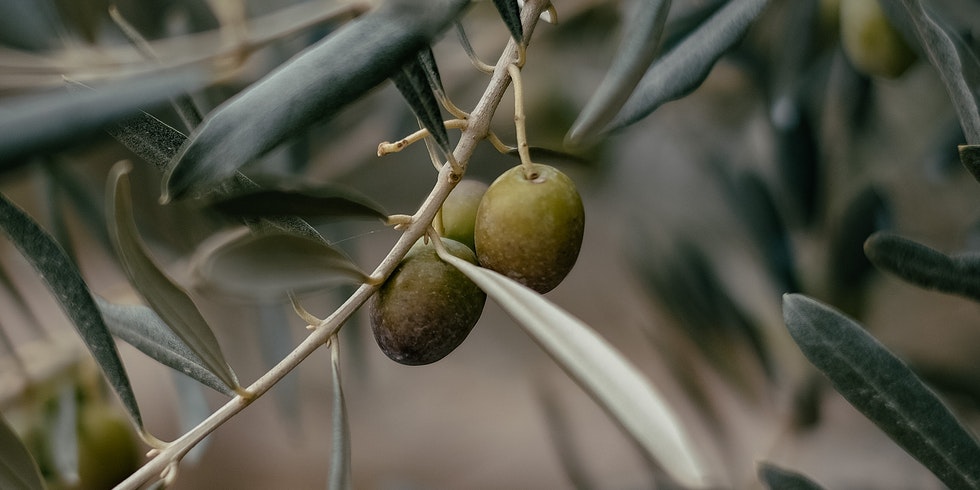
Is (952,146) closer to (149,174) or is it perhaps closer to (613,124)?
(613,124)

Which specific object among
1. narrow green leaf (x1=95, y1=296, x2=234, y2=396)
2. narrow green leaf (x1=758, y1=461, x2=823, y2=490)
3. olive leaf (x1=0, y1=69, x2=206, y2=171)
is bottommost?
narrow green leaf (x1=758, y1=461, x2=823, y2=490)

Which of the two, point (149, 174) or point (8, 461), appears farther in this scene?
point (149, 174)

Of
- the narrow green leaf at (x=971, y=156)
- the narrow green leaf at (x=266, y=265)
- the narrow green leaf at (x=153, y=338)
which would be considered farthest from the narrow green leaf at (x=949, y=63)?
the narrow green leaf at (x=153, y=338)

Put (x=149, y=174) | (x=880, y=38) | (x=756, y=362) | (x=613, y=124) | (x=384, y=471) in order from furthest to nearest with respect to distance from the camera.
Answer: (x=384, y=471) < (x=149, y=174) < (x=756, y=362) < (x=880, y=38) < (x=613, y=124)

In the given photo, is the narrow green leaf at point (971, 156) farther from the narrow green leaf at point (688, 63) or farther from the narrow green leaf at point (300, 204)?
the narrow green leaf at point (300, 204)

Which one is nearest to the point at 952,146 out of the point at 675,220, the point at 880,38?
the point at 880,38

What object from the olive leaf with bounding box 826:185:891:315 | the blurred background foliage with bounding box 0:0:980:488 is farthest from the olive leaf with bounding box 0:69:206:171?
the olive leaf with bounding box 826:185:891:315

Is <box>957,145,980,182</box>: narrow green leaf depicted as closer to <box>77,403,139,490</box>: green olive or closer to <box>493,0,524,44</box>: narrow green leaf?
<box>493,0,524,44</box>: narrow green leaf
